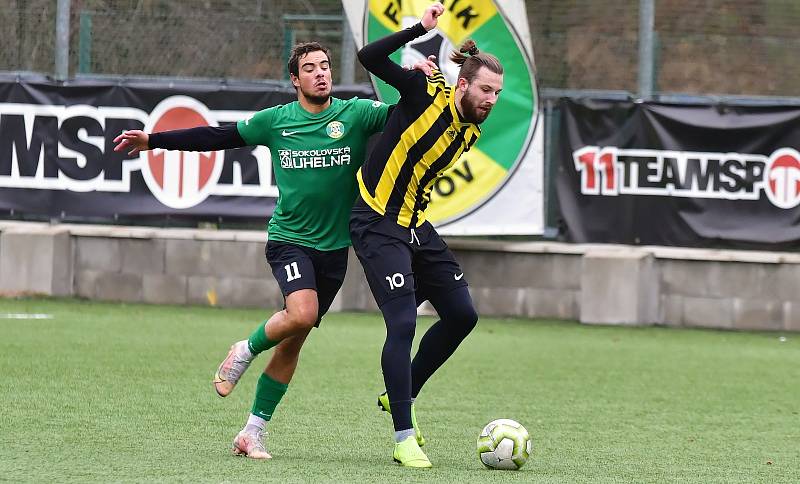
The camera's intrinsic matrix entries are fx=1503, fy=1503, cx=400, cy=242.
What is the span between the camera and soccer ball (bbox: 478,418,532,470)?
21.0 ft

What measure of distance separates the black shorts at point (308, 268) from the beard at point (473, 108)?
0.89m

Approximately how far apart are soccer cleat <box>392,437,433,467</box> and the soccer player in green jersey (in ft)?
2.27

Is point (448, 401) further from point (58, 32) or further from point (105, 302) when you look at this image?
point (58, 32)

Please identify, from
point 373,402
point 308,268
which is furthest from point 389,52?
point 373,402

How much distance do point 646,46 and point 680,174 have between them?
1237 millimetres

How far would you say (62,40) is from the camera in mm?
14703

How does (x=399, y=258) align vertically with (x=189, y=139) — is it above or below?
below

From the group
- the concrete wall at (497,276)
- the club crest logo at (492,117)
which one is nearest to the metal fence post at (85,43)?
the concrete wall at (497,276)

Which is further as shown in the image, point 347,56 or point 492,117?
point 347,56

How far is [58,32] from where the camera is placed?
1465cm

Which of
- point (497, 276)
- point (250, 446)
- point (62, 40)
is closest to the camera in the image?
point (250, 446)

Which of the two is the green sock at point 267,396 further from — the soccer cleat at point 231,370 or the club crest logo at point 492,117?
the club crest logo at point 492,117

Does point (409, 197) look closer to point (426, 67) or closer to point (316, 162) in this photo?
point (316, 162)

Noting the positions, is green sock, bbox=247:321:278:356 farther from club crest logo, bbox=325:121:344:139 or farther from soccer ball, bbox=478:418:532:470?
soccer ball, bbox=478:418:532:470
